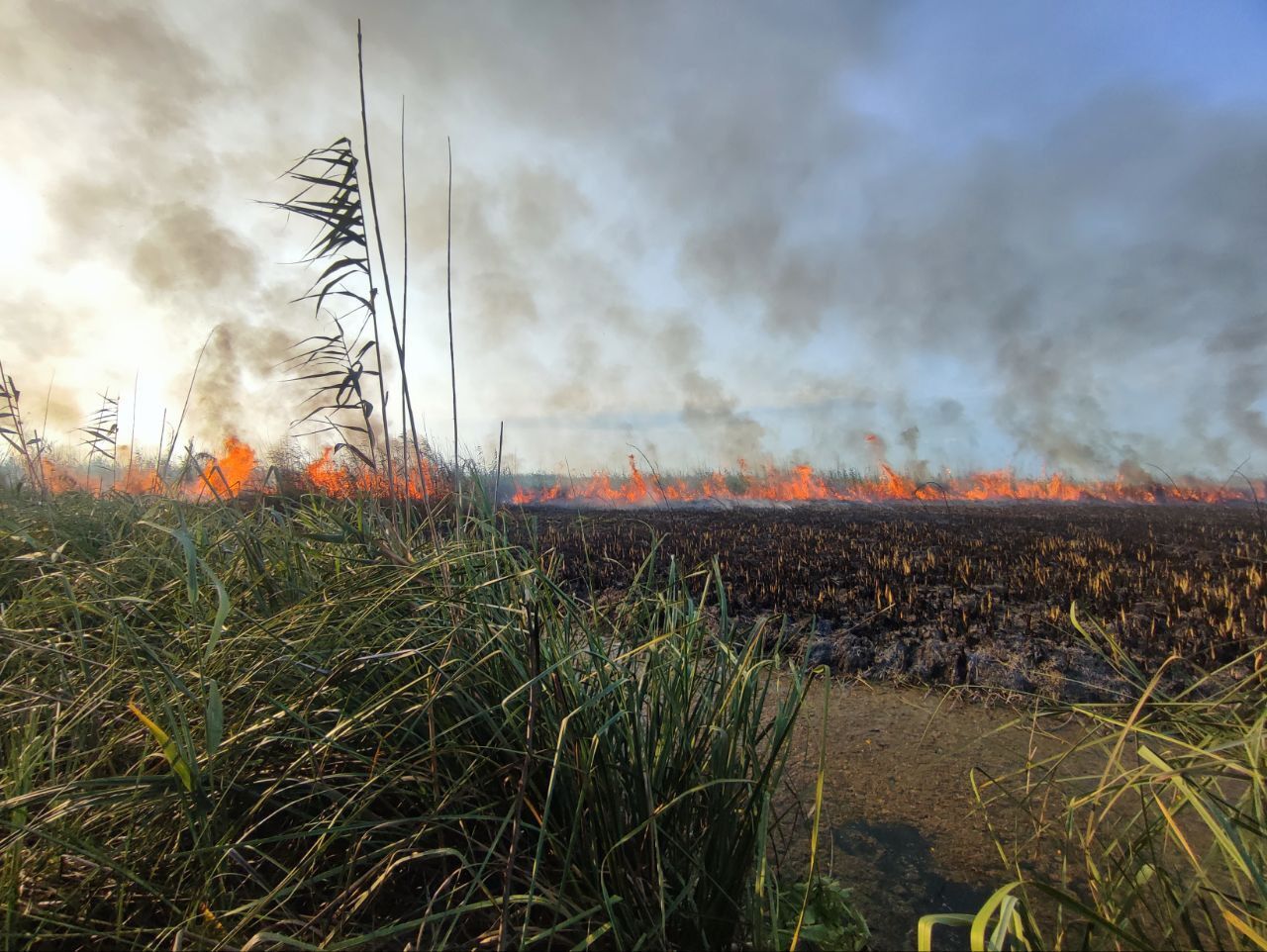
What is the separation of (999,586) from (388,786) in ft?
13.7

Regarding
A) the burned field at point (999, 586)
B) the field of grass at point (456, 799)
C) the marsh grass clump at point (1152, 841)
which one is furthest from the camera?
the burned field at point (999, 586)

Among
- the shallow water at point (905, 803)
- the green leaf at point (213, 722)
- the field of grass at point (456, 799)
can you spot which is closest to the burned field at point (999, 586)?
the shallow water at point (905, 803)

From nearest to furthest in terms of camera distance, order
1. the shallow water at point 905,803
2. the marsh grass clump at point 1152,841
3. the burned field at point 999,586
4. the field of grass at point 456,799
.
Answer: the marsh grass clump at point 1152,841 → the field of grass at point 456,799 → the shallow water at point 905,803 → the burned field at point 999,586

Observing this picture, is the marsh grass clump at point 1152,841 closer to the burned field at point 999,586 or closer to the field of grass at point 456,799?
the field of grass at point 456,799

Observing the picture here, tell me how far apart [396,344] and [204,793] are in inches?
68.8

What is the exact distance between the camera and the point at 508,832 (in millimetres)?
1477

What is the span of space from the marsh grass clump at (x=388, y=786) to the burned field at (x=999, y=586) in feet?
2.10

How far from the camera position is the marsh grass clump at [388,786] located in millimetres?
1229

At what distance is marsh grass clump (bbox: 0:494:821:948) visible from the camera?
1.23m

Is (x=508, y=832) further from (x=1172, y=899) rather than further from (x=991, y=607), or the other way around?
(x=991, y=607)

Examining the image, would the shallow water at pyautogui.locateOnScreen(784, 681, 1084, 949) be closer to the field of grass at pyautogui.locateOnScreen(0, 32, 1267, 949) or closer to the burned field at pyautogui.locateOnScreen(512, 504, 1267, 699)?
the field of grass at pyautogui.locateOnScreen(0, 32, 1267, 949)

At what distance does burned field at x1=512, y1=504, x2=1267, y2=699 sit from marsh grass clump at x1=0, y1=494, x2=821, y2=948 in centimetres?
64

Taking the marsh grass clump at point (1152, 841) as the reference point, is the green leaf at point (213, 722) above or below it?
above

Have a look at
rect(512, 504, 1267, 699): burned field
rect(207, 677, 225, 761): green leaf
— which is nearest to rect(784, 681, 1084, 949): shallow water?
rect(512, 504, 1267, 699): burned field
